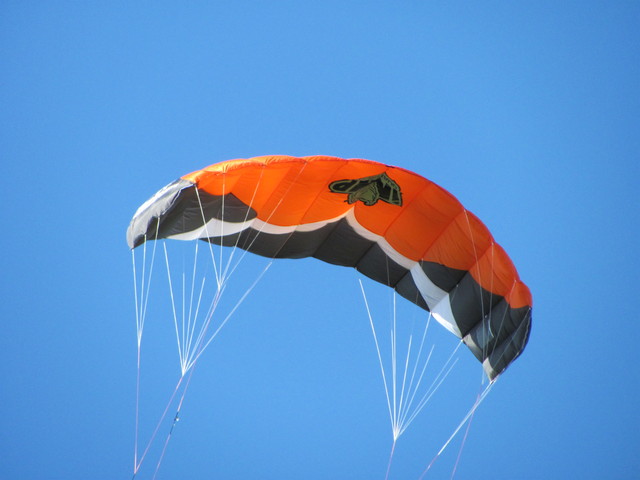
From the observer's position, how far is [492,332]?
9406mm

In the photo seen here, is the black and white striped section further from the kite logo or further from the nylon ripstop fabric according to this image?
the kite logo

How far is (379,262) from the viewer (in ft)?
32.7

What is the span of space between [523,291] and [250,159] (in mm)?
3450

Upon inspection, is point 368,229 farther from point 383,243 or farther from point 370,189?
point 370,189

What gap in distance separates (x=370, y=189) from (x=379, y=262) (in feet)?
4.22

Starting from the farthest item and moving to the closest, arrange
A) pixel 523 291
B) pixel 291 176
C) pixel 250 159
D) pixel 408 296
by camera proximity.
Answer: pixel 408 296
pixel 523 291
pixel 291 176
pixel 250 159

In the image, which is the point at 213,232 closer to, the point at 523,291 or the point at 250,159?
the point at 250,159

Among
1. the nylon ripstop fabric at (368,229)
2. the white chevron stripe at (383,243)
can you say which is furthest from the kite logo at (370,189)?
the white chevron stripe at (383,243)

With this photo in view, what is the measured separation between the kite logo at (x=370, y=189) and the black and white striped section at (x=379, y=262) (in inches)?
15.4

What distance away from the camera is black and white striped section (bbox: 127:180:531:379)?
8766 millimetres

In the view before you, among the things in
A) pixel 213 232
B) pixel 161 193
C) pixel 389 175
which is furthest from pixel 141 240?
pixel 389 175

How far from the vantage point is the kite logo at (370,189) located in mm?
8823

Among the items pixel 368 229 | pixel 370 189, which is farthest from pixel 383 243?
pixel 370 189

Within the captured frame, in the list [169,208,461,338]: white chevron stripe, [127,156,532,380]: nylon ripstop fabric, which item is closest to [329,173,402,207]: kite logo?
[127,156,532,380]: nylon ripstop fabric
